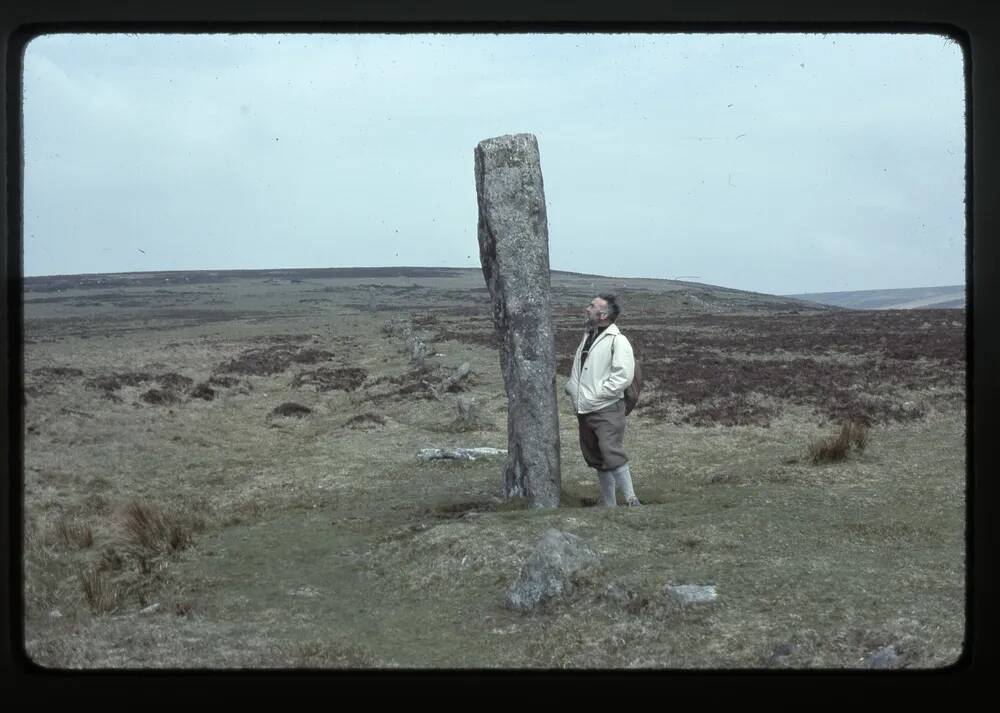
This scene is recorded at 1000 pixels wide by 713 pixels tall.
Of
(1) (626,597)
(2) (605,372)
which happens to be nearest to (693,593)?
(1) (626,597)

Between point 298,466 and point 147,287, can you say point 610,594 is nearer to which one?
point 298,466

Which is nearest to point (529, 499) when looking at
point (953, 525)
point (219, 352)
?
point (953, 525)

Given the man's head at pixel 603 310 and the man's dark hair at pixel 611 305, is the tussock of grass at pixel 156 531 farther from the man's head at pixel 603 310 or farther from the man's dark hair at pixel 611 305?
the man's dark hair at pixel 611 305

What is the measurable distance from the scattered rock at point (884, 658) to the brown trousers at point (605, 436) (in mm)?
3690

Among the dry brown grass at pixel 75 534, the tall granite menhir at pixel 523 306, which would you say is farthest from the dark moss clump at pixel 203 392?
the tall granite menhir at pixel 523 306

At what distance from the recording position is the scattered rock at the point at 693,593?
6527 millimetres

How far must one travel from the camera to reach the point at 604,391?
9.05 meters

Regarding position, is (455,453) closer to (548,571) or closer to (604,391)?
(604,391)

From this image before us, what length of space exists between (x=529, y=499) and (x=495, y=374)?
1182 centimetres

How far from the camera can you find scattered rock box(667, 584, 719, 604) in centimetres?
653

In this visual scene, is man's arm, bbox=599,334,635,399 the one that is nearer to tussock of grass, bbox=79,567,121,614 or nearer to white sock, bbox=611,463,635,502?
white sock, bbox=611,463,635,502

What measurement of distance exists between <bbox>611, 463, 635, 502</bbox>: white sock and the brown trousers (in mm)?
136

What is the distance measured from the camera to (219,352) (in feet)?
104

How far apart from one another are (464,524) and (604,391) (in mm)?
1578
